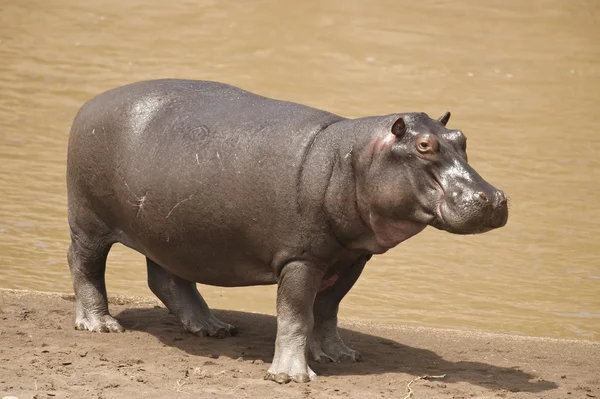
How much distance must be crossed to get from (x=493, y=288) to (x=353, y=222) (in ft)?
16.5

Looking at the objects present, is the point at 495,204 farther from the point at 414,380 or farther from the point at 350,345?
the point at 350,345

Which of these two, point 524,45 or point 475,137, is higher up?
point 524,45

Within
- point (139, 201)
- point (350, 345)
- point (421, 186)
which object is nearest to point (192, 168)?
point (139, 201)

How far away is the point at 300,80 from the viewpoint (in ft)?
61.5

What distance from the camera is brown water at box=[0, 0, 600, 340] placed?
11.3 m

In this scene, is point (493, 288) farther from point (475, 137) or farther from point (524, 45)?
point (524, 45)

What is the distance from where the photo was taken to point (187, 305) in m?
8.16

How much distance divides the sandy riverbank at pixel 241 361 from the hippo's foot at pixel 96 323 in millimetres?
85

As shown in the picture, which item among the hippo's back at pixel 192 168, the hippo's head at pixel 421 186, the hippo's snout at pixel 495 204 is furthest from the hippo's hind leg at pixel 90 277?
the hippo's snout at pixel 495 204

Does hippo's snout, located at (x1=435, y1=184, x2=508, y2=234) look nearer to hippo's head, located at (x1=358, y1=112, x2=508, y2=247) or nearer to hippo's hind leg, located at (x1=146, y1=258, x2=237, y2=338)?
hippo's head, located at (x1=358, y1=112, x2=508, y2=247)

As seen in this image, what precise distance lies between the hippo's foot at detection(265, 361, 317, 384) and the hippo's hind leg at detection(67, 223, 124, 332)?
1.56m

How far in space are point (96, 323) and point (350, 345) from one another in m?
1.70

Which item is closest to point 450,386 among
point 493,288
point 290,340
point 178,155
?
point 290,340

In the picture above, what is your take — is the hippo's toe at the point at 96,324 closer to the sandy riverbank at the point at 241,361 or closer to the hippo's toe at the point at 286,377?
the sandy riverbank at the point at 241,361
